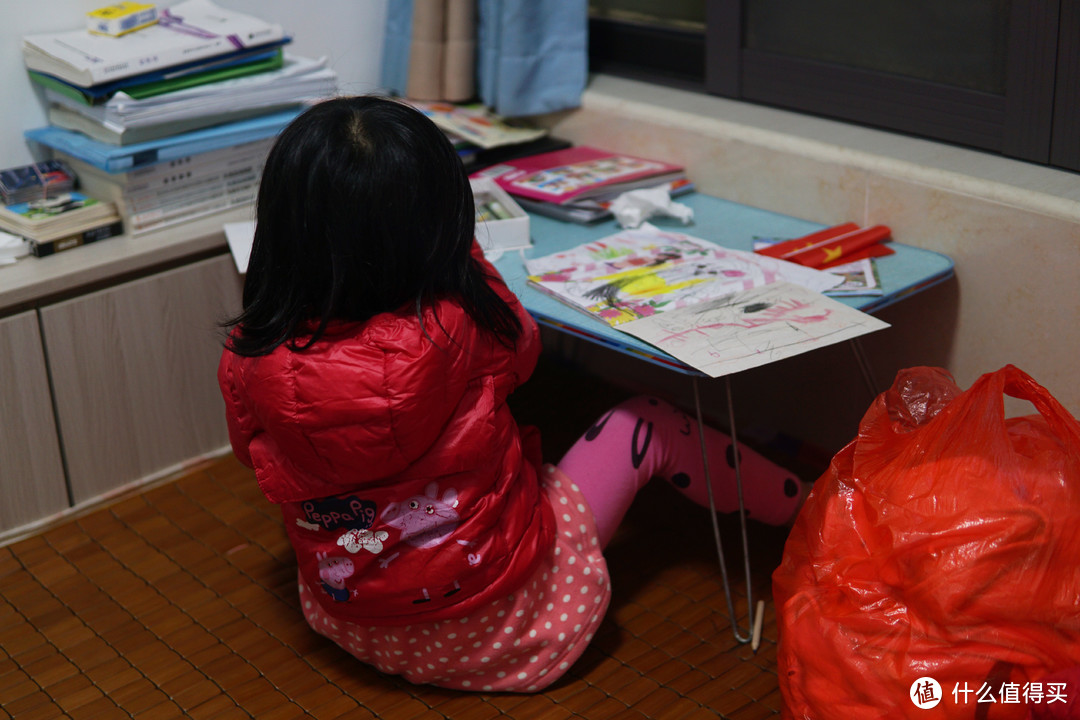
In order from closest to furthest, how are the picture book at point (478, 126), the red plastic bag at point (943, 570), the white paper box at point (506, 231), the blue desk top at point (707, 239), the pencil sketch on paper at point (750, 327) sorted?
the red plastic bag at point (943, 570), the pencil sketch on paper at point (750, 327), the blue desk top at point (707, 239), the white paper box at point (506, 231), the picture book at point (478, 126)

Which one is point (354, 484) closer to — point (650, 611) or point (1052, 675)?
point (650, 611)

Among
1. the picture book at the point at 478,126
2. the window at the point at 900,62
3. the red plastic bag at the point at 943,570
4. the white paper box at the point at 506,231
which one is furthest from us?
the picture book at the point at 478,126

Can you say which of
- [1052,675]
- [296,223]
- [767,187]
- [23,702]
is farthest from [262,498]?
[1052,675]

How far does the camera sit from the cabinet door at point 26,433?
66.4 inches

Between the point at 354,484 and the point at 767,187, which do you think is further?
the point at 767,187

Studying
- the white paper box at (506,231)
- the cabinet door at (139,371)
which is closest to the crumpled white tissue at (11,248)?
the cabinet door at (139,371)

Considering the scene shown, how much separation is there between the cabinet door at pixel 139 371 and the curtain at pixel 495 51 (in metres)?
0.59

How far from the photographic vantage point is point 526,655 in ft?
4.62

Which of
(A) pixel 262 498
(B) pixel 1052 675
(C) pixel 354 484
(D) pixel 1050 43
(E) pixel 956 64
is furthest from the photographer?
(A) pixel 262 498

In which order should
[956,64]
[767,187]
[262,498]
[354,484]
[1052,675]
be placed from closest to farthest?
[1052,675]
[354,484]
[956,64]
[767,187]
[262,498]

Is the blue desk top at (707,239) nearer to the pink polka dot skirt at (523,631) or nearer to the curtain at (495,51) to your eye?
the pink polka dot skirt at (523,631)

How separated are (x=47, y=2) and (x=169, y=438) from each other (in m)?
0.79
